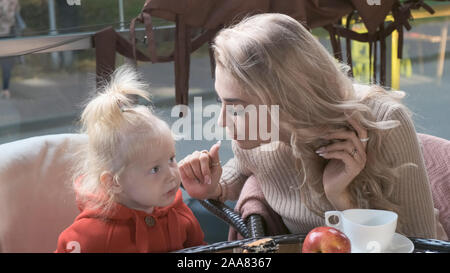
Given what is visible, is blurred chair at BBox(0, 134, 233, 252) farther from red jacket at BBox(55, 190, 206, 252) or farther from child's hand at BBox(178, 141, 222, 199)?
child's hand at BBox(178, 141, 222, 199)

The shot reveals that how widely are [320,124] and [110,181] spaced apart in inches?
22.3

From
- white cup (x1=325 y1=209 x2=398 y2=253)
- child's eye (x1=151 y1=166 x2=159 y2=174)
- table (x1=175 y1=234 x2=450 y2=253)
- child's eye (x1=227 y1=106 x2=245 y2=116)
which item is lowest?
table (x1=175 y1=234 x2=450 y2=253)

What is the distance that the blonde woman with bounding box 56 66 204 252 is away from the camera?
A: 1.54m

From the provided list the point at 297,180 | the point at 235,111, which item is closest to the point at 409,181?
the point at 297,180

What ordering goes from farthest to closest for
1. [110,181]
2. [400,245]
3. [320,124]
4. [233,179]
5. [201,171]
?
[233,179] < [201,171] < [110,181] < [320,124] < [400,245]

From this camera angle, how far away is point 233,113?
1417 mm

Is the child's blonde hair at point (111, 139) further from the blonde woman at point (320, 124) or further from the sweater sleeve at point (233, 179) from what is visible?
the sweater sleeve at point (233, 179)

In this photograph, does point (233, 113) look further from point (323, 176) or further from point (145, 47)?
point (145, 47)

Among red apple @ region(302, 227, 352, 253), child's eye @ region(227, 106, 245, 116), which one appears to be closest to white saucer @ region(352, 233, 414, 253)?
red apple @ region(302, 227, 352, 253)

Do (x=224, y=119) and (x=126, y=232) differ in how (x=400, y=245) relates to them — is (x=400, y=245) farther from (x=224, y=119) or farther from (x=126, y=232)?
(x=126, y=232)

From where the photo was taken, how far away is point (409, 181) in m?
1.52

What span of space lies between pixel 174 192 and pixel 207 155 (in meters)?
0.15

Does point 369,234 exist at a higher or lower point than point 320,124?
lower

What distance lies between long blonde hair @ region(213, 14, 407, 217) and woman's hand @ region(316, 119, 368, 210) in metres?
0.03
